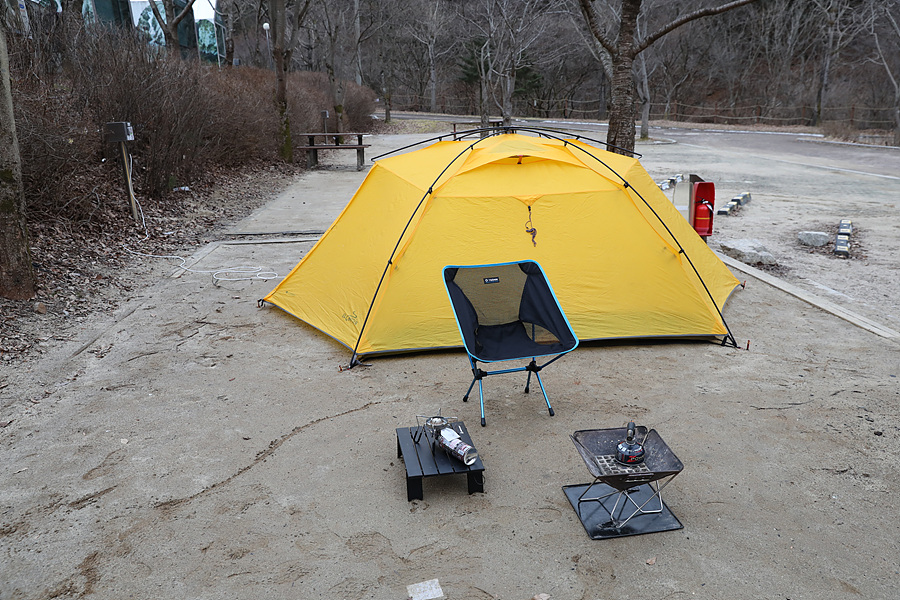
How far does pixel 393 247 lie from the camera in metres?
5.38

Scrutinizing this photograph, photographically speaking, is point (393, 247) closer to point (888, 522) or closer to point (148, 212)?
point (888, 522)

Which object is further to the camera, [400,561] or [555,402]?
[555,402]

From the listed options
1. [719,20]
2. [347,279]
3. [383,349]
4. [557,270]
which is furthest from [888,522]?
[719,20]

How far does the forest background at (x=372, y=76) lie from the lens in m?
8.80

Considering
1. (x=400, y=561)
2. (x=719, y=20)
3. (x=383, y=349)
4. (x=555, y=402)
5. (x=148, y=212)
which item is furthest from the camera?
(x=719, y=20)

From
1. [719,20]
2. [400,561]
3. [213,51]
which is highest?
[719,20]

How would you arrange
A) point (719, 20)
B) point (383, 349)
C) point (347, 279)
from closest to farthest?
1. point (383, 349)
2. point (347, 279)
3. point (719, 20)

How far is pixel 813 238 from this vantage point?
9172mm

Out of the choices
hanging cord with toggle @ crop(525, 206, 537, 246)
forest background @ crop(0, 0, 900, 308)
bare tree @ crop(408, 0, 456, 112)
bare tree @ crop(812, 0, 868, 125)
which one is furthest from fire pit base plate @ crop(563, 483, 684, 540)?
bare tree @ crop(408, 0, 456, 112)

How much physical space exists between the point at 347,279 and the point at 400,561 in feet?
10.3

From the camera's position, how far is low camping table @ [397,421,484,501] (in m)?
3.43

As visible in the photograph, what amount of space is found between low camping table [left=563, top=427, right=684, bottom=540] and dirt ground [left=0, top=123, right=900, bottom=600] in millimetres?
77

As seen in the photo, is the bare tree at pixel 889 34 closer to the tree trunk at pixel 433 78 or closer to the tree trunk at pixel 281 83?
the tree trunk at pixel 433 78

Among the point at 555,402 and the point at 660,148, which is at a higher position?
the point at 660,148
